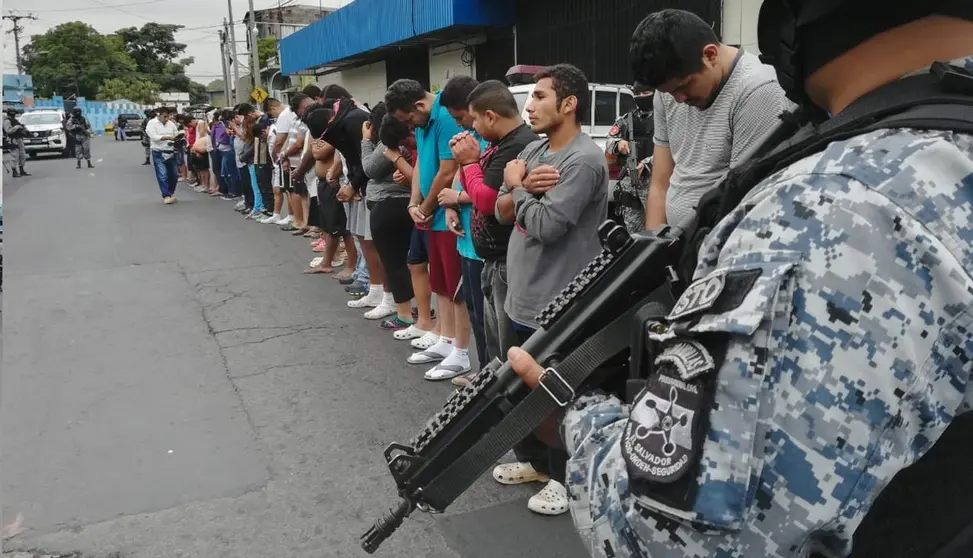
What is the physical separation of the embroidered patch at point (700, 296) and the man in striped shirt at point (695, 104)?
1508mm

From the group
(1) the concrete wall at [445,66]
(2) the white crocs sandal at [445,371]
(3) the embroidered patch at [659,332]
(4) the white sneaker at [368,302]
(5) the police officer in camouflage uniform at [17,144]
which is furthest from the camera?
(5) the police officer in camouflage uniform at [17,144]

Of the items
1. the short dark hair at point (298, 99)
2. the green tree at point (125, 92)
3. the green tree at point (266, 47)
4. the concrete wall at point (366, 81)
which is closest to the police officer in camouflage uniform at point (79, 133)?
the concrete wall at point (366, 81)

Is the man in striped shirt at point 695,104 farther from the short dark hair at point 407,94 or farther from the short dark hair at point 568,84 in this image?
the short dark hair at point 407,94

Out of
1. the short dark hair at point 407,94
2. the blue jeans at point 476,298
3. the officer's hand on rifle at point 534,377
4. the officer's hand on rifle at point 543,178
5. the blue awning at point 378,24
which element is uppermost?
the blue awning at point 378,24

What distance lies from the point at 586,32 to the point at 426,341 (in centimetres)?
Result: 910

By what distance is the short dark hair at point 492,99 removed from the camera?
132 inches

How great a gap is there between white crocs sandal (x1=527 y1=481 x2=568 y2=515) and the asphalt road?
38mm

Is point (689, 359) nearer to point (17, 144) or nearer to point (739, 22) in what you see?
point (739, 22)

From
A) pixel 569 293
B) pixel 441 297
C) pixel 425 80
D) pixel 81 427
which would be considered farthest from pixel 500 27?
pixel 569 293

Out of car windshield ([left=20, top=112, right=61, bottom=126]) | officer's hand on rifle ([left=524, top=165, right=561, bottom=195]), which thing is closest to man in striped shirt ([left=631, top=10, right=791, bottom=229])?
officer's hand on rifle ([left=524, top=165, right=561, bottom=195])

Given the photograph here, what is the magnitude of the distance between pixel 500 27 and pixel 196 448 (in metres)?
12.9

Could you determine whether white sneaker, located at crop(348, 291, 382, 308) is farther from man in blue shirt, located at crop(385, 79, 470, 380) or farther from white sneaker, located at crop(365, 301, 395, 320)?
man in blue shirt, located at crop(385, 79, 470, 380)

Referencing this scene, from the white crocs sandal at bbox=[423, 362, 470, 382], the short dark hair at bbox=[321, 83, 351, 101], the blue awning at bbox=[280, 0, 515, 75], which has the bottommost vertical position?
the white crocs sandal at bbox=[423, 362, 470, 382]

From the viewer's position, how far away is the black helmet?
84 centimetres
